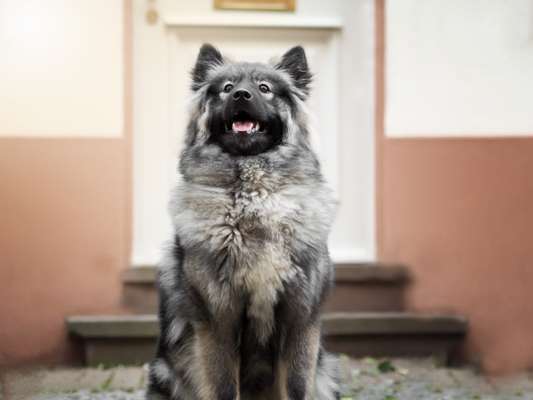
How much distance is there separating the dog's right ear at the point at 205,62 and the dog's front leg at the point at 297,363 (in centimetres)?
102

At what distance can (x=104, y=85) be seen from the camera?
391 centimetres

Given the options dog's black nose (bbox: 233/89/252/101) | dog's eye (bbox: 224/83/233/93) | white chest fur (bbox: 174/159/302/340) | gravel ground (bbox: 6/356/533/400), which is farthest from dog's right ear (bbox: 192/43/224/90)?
gravel ground (bbox: 6/356/533/400)

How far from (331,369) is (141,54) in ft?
7.49

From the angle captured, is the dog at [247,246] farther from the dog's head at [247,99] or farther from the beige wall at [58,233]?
the beige wall at [58,233]

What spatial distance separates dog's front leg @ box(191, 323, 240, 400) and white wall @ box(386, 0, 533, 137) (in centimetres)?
192

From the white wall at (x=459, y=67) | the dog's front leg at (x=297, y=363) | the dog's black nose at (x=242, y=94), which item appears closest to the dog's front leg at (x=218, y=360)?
the dog's front leg at (x=297, y=363)

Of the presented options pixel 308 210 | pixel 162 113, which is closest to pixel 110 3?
pixel 162 113

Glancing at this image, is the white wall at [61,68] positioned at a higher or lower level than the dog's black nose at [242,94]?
higher

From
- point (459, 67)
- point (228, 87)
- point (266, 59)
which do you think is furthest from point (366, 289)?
point (228, 87)

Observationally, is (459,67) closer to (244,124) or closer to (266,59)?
(266,59)

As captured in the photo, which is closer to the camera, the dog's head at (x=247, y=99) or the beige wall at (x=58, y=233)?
the dog's head at (x=247, y=99)

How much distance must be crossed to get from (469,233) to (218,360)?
200 cm

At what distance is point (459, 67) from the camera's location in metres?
3.98

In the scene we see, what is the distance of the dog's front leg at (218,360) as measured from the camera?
8.18 ft
